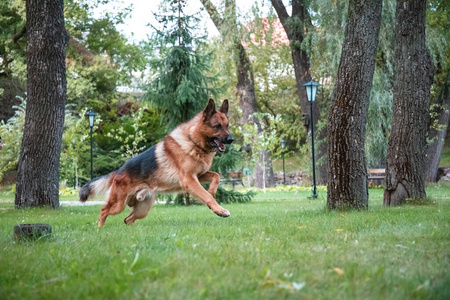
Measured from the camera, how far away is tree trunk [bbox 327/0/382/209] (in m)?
8.76

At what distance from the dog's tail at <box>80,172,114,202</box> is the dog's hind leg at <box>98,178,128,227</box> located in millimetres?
316

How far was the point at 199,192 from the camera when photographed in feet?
24.5

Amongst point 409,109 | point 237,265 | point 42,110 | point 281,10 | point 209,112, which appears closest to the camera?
point 237,265

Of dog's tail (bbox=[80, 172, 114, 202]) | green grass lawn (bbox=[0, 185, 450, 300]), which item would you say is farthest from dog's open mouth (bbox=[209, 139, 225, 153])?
green grass lawn (bbox=[0, 185, 450, 300])

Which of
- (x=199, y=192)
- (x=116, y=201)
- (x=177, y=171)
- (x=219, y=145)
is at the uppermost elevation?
(x=219, y=145)

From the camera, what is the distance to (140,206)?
8.09 meters

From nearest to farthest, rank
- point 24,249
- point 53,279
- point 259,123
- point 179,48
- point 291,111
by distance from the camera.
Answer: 1. point 53,279
2. point 24,249
3. point 179,48
4. point 259,123
5. point 291,111

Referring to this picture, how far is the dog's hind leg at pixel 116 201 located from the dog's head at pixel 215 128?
5.05ft

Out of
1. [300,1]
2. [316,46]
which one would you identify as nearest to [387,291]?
[316,46]

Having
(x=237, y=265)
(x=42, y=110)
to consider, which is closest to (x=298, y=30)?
(x=42, y=110)

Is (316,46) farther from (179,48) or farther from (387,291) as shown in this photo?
(387,291)

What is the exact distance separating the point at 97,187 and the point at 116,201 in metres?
0.60

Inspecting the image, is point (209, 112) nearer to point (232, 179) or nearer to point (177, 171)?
point (177, 171)

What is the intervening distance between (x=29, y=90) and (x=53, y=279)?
33.0ft
